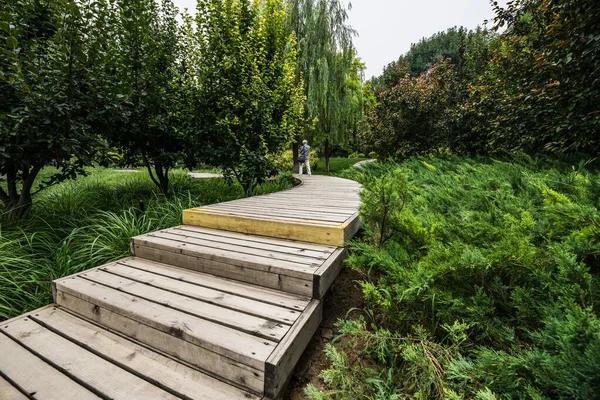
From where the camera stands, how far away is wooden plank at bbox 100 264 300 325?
5.06ft

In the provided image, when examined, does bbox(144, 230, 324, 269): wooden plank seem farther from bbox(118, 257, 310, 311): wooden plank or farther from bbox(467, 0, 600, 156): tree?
bbox(467, 0, 600, 156): tree

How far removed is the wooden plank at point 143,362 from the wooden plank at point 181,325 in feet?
0.45

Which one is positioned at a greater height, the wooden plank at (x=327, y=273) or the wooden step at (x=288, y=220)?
the wooden step at (x=288, y=220)

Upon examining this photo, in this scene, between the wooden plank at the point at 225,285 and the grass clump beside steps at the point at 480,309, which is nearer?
the grass clump beside steps at the point at 480,309

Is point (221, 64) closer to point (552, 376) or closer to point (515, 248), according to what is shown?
point (515, 248)

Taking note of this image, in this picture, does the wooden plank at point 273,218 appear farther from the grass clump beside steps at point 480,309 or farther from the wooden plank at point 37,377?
the wooden plank at point 37,377

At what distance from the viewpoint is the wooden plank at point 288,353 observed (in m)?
1.18

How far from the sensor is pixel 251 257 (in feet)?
6.57

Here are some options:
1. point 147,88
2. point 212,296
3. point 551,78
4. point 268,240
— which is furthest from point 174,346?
point 551,78

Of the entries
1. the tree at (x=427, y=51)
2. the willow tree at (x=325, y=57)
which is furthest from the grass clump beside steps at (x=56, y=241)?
the tree at (x=427, y=51)

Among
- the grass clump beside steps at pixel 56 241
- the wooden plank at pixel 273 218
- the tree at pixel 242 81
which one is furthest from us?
the tree at pixel 242 81

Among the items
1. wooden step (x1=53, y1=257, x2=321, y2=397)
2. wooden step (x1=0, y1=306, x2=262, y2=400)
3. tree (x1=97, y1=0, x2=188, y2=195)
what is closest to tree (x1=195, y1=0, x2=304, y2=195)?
tree (x1=97, y1=0, x2=188, y2=195)

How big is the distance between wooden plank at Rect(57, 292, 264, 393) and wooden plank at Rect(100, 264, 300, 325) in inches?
11.8

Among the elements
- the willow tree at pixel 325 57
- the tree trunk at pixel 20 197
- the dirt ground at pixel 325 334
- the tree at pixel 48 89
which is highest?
the willow tree at pixel 325 57
